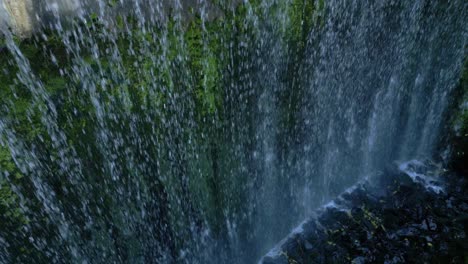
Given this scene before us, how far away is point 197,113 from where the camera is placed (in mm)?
4320

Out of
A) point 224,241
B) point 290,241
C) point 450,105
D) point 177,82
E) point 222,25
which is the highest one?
point 222,25

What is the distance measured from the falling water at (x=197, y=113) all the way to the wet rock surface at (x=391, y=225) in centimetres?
36

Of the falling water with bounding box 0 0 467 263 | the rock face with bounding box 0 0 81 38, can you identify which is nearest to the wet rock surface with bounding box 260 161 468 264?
the falling water with bounding box 0 0 467 263

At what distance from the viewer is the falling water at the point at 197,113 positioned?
129 inches

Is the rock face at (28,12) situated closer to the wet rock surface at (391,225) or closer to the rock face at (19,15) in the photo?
the rock face at (19,15)

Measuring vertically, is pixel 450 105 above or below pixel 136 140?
below

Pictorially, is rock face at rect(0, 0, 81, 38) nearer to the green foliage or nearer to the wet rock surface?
the green foliage

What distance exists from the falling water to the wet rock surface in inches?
14.3

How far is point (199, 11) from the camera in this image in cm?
388

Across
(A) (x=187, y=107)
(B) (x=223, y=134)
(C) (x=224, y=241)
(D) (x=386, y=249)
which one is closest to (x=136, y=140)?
(A) (x=187, y=107)

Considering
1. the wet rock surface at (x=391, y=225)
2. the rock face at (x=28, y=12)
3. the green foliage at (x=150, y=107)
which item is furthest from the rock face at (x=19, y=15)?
the wet rock surface at (x=391, y=225)

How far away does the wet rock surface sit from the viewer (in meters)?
5.72

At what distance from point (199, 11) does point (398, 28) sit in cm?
370

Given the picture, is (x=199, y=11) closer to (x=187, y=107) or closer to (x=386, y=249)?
(x=187, y=107)
